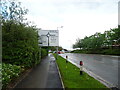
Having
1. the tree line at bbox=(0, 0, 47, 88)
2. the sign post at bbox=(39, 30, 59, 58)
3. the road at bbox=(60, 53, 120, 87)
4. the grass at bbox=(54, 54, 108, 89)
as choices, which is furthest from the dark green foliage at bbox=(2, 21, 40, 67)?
the sign post at bbox=(39, 30, 59, 58)

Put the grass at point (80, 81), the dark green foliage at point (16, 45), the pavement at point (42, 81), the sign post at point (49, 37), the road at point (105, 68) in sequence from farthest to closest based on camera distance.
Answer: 1. the sign post at point (49, 37)
2. the dark green foliage at point (16, 45)
3. the road at point (105, 68)
4. the pavement at point (42, 81)
5. the grass at point (80, 81)

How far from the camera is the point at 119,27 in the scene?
2842 centimetres

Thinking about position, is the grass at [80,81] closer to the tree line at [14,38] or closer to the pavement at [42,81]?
the pavement at [42,81]

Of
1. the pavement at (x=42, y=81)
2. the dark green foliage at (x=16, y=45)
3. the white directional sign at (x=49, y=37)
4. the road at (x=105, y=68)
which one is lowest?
the road at (x=105, y=68)

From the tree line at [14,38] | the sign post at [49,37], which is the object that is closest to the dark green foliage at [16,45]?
the tree line at [14,38]

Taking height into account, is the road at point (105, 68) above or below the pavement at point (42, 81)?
below

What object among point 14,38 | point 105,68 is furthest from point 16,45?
point 105,68

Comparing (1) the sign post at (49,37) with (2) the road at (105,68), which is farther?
(1) the sign post at (49,37)

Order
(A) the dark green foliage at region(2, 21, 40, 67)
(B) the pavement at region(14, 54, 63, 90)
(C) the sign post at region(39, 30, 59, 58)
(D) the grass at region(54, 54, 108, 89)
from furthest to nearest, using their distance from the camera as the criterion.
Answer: (C) the sign post at region(39, 30, 59, 58) < (A) the dark green foliage at region(2, 21, 40, 67) < (B) the pavement at region(14, 54, 63, 90) < (D) the grass at region(54, 54, 108, 89)

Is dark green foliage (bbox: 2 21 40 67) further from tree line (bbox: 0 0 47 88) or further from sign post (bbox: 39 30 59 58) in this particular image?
sign post (bbox: 39 30 59 58)

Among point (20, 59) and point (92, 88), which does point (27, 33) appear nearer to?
point (20, 59)

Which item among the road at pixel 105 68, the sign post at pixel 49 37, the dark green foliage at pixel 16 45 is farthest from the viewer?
the sign post at pixel 49 37

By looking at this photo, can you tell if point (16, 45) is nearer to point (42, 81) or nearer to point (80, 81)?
point (42, 81)

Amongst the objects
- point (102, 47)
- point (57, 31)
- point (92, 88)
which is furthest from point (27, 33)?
point (102, 47)
